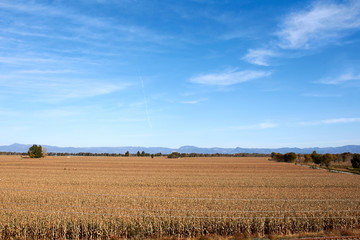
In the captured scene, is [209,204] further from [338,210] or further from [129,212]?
[338,210]

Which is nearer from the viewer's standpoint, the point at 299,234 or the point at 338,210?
the point at 299,234

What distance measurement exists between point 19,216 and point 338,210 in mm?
19786

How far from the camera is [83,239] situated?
14.1m

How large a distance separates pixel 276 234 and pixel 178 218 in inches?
215

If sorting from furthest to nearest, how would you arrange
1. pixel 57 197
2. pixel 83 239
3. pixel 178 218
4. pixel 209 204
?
pixel 57 197 → pixel 209 204 → pixel 178 218 → pixel 83 239

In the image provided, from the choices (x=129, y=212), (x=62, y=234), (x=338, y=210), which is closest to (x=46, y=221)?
(x=62, y=234)

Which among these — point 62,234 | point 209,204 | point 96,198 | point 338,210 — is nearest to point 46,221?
point 62,234

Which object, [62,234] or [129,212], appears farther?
[129,212]

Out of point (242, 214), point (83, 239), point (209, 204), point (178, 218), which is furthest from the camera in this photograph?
point (209, 204)

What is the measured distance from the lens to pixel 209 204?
19750 mm

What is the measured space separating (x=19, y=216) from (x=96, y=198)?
677 cm

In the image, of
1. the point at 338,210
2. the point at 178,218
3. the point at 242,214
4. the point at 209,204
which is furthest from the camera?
the point at 209,204

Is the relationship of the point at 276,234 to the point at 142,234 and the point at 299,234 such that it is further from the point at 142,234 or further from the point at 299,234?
the point at 142,234

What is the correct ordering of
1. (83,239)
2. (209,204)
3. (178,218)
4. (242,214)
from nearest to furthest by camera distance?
(83,239)
(178,218)
(242,214)
(209,204)
